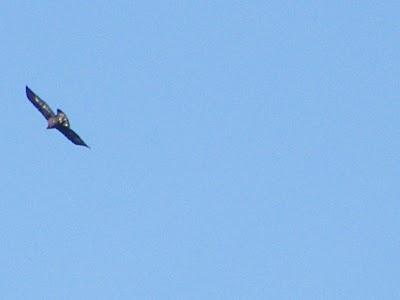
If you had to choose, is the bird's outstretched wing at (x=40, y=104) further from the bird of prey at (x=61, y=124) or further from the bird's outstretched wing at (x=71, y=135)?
the bird's outstretched wing at (x=71, y=135)

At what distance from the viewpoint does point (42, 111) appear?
4322 cm

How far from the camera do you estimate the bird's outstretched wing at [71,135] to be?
41844 millimetres

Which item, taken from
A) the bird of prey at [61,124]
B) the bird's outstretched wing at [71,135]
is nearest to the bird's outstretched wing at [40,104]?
the bird of prey at [61,124]

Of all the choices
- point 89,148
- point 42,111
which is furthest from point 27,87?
point 89,148

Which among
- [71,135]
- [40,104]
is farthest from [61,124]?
[40,104]

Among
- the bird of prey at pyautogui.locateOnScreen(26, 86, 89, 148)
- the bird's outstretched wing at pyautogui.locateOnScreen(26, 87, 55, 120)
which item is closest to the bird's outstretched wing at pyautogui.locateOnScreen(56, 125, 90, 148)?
the bird of prey at pyautogui.locateOnScreen(26, 86, 89, 148)

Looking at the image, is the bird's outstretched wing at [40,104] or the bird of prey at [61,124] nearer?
the bird of prey at [61,124]

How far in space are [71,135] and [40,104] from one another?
312cm

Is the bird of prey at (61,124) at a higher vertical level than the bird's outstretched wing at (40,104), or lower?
lower

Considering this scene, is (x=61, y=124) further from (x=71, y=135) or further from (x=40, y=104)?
(x=40, y=104)

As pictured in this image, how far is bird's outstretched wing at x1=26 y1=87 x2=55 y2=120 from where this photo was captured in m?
42.9

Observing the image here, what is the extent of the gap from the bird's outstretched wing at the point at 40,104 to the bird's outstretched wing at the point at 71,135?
106 cm

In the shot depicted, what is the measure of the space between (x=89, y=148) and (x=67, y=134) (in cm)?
254

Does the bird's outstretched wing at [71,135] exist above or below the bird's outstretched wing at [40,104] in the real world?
below
